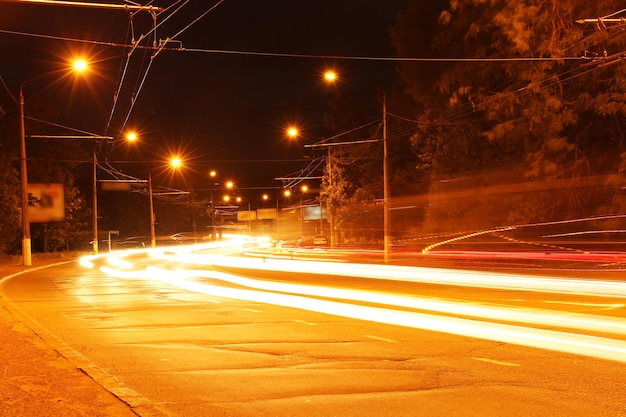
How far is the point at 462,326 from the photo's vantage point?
39.6 ft

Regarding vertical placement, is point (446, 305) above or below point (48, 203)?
below

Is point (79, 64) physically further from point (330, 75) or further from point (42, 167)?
point (42, 167)

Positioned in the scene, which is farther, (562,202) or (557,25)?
(562,202)

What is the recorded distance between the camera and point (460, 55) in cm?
3884

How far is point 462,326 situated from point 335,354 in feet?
10.1

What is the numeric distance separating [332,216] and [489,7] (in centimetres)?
2805

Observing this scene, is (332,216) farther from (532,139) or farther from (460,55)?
(532,139)

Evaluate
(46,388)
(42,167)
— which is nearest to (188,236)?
(42,167)

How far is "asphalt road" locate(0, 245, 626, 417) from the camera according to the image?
7113 mm

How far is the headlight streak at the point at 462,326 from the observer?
31.9 feet

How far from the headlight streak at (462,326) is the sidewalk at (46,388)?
587 centimetres

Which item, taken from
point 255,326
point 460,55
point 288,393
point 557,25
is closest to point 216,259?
point 460,55

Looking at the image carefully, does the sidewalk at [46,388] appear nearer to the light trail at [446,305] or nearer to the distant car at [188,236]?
the light trail at [446,305]

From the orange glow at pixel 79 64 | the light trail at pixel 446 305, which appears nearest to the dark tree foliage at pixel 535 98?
the light trail at pixel 446 305
